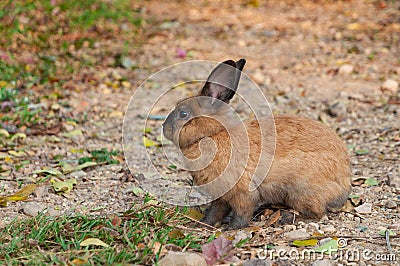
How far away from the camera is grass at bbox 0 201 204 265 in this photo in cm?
348

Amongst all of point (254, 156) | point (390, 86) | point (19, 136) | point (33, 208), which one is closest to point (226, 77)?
point (254, 156)

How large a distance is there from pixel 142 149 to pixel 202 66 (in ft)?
9.45

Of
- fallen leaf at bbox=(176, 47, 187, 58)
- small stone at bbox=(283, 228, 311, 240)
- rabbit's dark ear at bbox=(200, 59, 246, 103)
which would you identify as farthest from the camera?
fallen leaf at bbox=(176, 47, 187, 58)

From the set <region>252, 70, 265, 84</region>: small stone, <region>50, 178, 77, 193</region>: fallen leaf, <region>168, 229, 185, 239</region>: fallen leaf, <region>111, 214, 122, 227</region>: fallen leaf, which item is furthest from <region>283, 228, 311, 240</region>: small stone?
<region>252, 70, 265, 84</region>: small stone

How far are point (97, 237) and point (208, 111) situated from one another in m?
1.23

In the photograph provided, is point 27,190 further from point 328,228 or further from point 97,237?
point 328,228

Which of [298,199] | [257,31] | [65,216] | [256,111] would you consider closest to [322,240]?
[298,199]

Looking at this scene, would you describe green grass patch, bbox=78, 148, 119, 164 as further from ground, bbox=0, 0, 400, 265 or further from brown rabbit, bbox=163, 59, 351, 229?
brown rabbit, bbox=163, 59, 351, 229

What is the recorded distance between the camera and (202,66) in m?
8.66

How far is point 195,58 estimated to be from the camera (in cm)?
890

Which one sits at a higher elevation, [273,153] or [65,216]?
[273,153]

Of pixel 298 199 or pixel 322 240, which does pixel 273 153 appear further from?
pixel 322 240

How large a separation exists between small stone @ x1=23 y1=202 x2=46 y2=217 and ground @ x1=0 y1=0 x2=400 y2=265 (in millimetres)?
14

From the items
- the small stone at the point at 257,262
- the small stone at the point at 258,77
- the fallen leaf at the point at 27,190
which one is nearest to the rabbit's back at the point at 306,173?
the small stone at the point at 257,262
